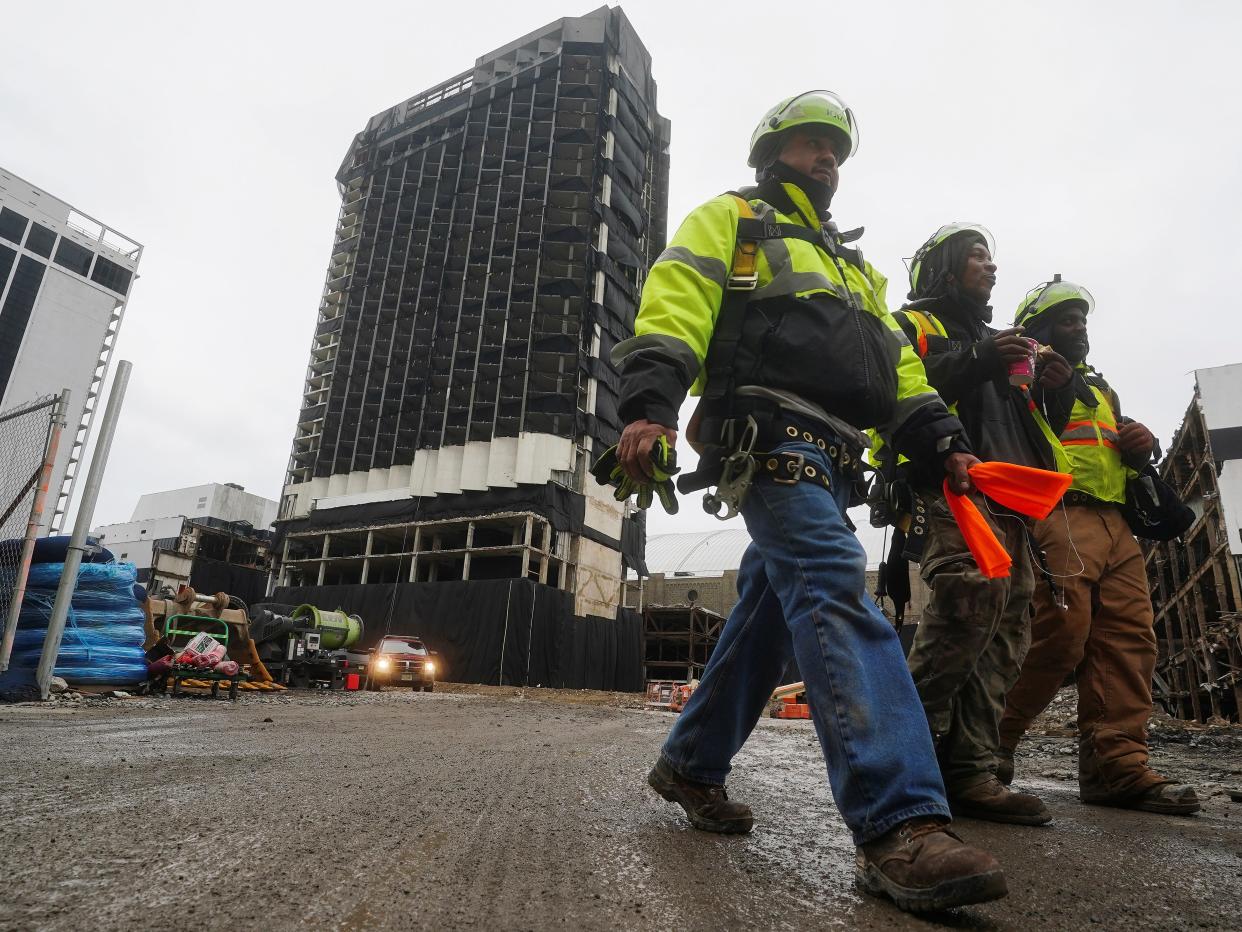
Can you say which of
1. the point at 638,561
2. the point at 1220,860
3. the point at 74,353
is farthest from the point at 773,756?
the point at 74,353

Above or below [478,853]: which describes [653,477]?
above

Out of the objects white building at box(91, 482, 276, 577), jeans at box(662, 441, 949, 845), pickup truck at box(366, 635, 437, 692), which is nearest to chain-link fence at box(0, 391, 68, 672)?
jeans at box(662, 441, 949, 845)

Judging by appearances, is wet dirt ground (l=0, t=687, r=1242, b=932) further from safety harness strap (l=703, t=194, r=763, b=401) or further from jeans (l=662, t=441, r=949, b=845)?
safety harness strap (l=703, t=194, r=763, b=401)

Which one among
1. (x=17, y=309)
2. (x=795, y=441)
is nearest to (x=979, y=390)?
(x=795, y=441)

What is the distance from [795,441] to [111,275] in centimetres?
8355

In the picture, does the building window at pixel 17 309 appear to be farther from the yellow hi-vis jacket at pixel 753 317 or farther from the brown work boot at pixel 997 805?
the brown work boot at pixel 997 805

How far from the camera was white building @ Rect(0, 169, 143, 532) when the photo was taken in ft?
192

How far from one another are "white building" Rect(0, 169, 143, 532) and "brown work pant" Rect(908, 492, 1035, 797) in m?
68.7

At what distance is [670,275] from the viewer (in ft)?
6.86

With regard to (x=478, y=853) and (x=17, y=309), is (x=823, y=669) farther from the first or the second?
(x=17, y=309)

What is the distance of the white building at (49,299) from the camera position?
58.6 m

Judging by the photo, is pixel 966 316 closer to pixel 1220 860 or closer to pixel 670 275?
pixel 670 275

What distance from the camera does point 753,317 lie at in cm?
216

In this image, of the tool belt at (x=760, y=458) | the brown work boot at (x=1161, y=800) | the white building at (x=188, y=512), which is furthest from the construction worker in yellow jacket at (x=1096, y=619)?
the white building at (x=188, y=512)
